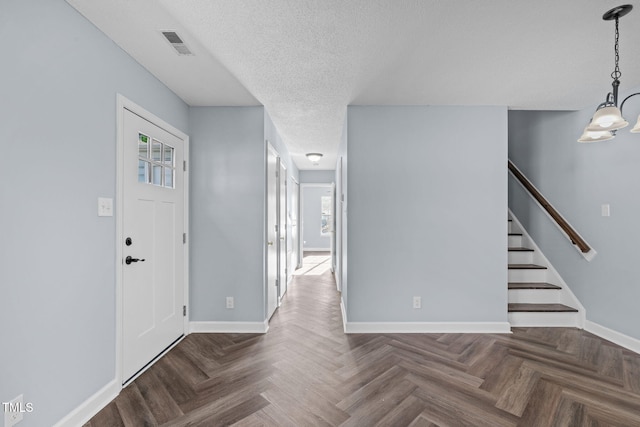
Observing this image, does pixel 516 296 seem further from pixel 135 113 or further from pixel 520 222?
pixel 135 113

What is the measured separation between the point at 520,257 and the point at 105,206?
14.8 feet

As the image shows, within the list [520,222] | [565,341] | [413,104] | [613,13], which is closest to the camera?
[613,13]

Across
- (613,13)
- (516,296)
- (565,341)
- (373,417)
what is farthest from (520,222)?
(373,417)

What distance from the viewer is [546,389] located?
203 cm

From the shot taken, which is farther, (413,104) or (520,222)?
(520,222)

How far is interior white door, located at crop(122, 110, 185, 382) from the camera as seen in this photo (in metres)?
2.12

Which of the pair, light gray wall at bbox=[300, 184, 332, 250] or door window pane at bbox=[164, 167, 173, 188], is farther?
light gray wall at bbox=[300, 184, 332, 250]

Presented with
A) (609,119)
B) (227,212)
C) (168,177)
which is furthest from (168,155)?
(609,119)

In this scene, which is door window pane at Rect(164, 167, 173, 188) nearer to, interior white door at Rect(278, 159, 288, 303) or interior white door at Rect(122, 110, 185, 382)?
interior white door at Rect(122, 110, 185, 382)

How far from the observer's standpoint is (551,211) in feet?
11.2

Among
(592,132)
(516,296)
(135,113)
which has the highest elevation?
(135,113)

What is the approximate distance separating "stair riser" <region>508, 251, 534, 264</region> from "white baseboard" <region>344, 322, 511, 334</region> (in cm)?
Answer: 108

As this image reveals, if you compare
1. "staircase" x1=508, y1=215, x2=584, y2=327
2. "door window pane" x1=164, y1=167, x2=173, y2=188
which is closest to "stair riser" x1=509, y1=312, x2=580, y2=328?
"staircase" x1=508, y1=215, x2=584, y2=327

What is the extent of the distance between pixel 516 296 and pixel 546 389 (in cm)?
148
